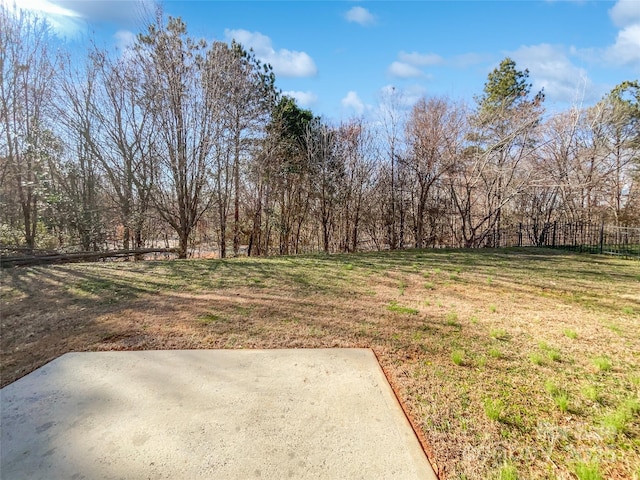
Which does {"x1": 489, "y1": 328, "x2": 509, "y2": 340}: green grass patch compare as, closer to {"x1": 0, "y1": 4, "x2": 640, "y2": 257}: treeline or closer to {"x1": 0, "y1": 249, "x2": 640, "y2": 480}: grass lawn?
{"x1": 0, "y1": 249, "x2": 640, "y2": 480}: grass lawn

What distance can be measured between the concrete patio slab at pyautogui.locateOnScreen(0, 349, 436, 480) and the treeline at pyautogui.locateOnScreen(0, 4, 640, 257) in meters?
7.67

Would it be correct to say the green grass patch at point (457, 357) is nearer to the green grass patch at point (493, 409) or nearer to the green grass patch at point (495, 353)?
the green grass patch at point (495, 353)

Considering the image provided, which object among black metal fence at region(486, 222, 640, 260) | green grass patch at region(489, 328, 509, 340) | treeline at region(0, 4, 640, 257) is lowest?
green grass patch at region(489, 328, 509, 340)

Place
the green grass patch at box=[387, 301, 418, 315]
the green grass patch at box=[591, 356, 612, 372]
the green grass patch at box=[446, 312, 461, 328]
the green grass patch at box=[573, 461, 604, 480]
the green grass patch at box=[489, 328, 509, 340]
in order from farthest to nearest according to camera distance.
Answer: the green grass patch at box=[387, 301, 418, 315], the green grass patch at box=[446, 312, 461, 328], the green grass patch at box=[489, 328, 509, 340], the green grass patch at box=[591, 356, 612, 372], the green grass patch at box=[573, 461, 604, 480]

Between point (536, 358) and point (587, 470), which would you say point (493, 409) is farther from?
point (536, 358)

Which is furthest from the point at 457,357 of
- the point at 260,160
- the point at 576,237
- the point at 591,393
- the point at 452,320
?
the point at 576,237

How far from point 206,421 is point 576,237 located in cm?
1317

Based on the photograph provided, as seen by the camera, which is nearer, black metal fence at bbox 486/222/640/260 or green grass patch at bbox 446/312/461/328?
green grass patch at bbox 446/312/461/328

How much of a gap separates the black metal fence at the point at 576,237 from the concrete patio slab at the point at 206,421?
30.7 ft

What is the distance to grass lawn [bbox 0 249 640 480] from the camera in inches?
55.4

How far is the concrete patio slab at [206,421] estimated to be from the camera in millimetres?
1222

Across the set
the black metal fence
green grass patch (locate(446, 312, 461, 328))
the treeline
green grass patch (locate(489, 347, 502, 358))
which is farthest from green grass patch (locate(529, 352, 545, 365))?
the treeline

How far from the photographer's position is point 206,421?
4.87ft

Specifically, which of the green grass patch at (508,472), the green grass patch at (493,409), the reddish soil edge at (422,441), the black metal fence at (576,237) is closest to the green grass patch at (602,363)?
the green grass patch at (493,409)
